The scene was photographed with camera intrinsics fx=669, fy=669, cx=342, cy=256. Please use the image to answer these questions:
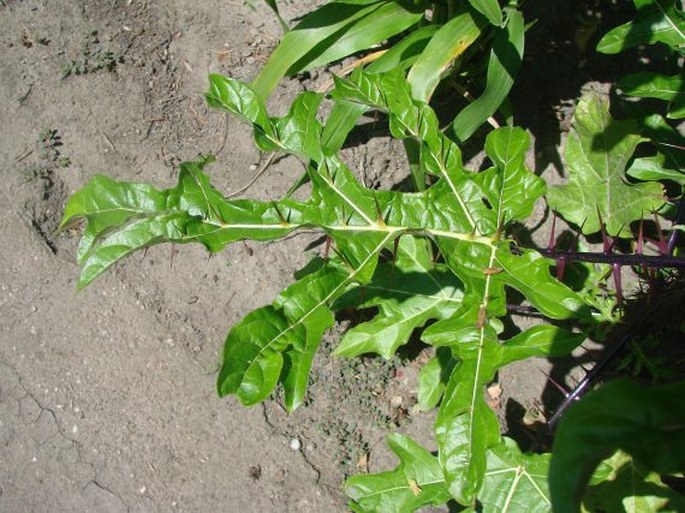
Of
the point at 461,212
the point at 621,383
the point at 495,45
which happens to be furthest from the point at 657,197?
the point at 621,383

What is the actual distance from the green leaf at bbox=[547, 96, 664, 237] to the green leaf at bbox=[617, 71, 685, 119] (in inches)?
7.5

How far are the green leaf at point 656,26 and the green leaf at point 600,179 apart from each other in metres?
0.28

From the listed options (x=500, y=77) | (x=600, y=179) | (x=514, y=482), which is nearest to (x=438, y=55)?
(x=500, y=77)

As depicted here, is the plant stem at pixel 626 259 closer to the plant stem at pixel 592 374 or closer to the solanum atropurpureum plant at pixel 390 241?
the solanum atropurpureum plant at pixel 390 241

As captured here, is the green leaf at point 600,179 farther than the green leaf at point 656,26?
Yes

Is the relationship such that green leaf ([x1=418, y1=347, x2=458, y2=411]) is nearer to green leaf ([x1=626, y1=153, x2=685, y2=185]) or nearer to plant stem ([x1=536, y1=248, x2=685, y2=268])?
plant stem ([x1=536, y1=248, x2=685, y2=268])

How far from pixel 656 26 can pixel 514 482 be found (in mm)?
1244

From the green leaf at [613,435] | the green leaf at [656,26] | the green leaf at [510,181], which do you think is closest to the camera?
the green leaf at [613,435]

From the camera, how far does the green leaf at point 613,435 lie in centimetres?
70

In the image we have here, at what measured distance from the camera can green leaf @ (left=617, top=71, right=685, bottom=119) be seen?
5.93 ft

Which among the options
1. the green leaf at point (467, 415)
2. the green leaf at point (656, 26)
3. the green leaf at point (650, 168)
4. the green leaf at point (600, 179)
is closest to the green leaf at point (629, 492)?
the green leaf at point (467, 415)

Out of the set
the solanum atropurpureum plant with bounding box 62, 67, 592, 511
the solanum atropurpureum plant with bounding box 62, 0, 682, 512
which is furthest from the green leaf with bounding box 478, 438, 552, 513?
the solanum atropurpureum plant with bounding box 62, 67, 592, 511

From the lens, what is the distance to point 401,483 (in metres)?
1.85

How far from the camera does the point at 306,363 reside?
4.14 feet
